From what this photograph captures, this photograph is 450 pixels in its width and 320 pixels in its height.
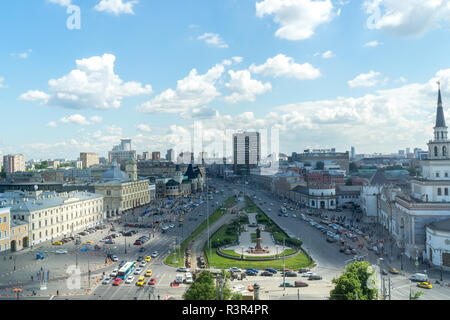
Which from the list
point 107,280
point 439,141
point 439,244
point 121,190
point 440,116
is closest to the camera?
point 107,280

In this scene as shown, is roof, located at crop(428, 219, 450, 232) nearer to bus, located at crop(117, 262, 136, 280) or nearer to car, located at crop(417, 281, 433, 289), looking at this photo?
car, located at crop(417, 281, 433, 289)

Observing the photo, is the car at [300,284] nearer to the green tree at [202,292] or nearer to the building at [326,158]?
the green tree at [202,292]

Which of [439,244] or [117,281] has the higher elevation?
[439,244]

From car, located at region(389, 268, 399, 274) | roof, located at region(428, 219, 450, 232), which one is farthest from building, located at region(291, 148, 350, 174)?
car, located at region(389, 268, 399, 274)

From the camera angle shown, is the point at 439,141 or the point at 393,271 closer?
the point at 393,271

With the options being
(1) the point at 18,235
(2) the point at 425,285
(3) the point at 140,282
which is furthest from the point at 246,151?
(2) the point at 425,285

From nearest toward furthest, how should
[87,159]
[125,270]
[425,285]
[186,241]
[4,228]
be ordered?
[425,285] → [125,270] → [4,228] → [186,241] → [87,159]

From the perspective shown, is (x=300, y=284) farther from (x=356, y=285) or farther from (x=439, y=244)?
(x=439, y=244)

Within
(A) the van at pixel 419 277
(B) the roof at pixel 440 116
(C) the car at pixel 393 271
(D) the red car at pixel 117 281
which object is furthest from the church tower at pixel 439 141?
(D) the red car at pixel 117 281
